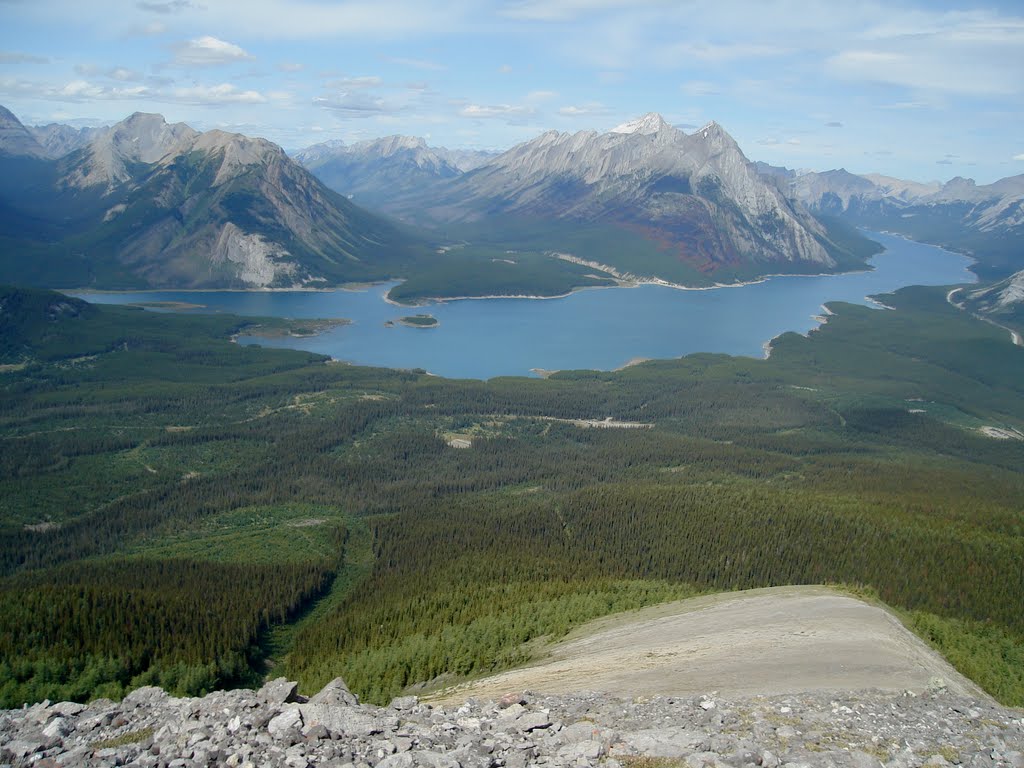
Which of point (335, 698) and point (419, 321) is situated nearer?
point (335, 698)

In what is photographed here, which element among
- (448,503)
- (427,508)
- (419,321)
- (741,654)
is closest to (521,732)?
(741,654)

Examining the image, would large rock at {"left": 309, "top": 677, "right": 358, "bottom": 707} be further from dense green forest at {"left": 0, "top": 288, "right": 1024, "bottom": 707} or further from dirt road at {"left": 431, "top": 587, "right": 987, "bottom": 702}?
dense green forest at {"left": 0, "top": 288, "right": 1024, "bottom": 707}

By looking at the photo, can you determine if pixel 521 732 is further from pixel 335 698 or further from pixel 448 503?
pixel 448 503

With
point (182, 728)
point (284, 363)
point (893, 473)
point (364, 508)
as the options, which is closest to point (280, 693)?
point (182, 728)

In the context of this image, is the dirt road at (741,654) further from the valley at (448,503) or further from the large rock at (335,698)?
the large rock at (335,698)

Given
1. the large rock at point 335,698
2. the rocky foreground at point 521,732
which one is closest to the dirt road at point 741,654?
the rocky foreground at point 521,732

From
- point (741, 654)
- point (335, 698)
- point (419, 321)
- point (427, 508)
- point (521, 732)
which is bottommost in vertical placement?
point (427, 508)

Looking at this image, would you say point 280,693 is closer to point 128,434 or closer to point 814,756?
point 814,756
